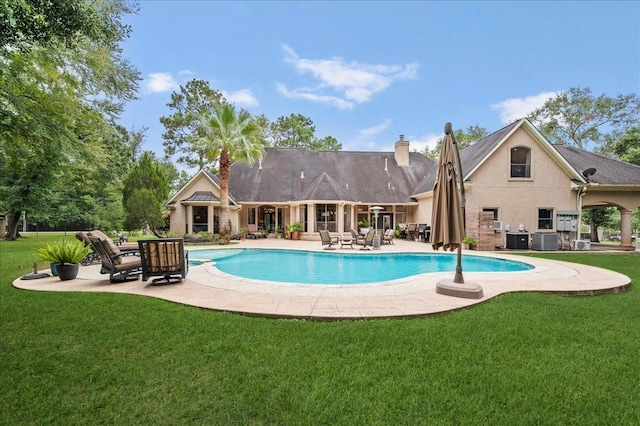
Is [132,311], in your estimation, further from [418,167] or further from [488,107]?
[488,107]

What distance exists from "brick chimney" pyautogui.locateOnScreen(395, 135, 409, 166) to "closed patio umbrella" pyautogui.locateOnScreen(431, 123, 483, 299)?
20456mm

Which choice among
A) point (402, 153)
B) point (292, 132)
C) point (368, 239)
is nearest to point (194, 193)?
point (368, 239)

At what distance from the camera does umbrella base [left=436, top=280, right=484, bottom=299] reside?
564cm

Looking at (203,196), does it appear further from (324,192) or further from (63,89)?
(63,89)

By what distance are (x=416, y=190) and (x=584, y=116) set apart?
2250 cm

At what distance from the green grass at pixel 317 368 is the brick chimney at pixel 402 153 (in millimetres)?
22062

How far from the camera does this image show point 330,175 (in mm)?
24859

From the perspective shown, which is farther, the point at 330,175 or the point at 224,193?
the point at 330,175

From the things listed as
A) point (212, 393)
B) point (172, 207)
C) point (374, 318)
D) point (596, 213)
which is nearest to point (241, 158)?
point (172, 207)

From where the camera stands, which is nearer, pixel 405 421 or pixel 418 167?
pixel 405 421

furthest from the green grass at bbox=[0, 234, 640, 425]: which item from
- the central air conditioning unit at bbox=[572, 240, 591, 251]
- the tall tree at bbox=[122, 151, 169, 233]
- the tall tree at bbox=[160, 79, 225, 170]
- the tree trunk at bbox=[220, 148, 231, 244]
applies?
the tall tree at bbox=[160, 79, 225, 170]

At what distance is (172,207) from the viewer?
22.0 meters

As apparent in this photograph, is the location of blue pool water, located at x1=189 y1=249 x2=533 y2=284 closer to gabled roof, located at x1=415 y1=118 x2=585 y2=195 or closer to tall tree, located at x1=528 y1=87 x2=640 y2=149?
gabled roof, located at x1=415 y1=118 x2=585 y2=195

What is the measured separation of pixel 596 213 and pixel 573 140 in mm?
10544
